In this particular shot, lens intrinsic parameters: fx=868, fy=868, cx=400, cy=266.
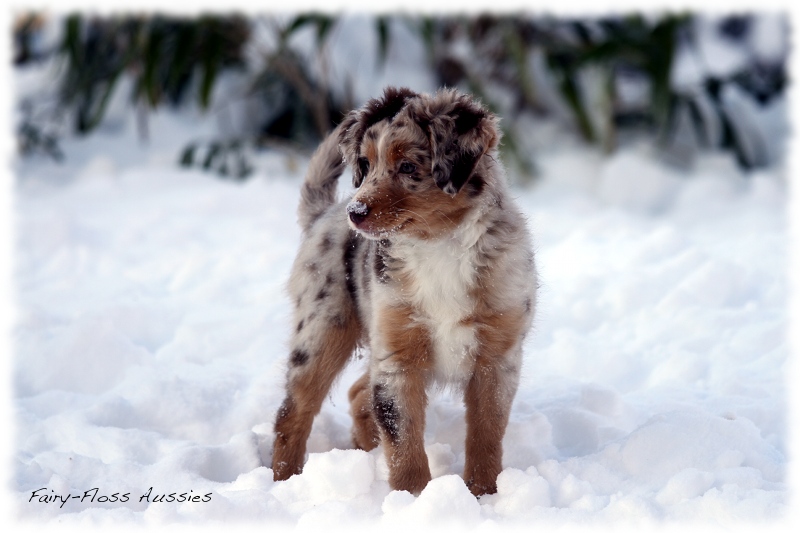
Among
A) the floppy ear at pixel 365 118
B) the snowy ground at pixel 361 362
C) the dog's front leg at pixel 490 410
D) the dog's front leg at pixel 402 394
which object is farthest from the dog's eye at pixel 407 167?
the snowy ground at pixel 361 362

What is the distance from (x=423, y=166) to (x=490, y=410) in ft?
3.43

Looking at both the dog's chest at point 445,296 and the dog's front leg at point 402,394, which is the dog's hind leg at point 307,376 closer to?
the dog's front leg at point 402,394

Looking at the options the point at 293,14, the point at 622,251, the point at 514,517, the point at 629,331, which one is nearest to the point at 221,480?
the point at 514,517

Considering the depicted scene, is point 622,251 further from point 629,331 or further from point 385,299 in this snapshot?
point 385,299

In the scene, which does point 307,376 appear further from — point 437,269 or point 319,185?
point 319,185

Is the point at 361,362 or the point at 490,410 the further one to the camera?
the point at 361,362

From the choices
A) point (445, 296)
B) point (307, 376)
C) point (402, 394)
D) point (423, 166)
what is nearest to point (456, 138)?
point (423, 166)

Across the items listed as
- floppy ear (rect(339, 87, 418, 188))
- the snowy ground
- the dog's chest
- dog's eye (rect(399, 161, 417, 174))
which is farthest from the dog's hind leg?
dog's eye (rect(399, 161, 417, 174))

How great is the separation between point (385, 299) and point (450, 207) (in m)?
0.46

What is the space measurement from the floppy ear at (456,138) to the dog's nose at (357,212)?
0.31 m

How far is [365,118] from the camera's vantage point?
12.0ft

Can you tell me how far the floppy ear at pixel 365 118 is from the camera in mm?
3639

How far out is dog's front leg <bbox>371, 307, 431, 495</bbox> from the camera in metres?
3.51

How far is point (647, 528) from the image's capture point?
3.12 meters
